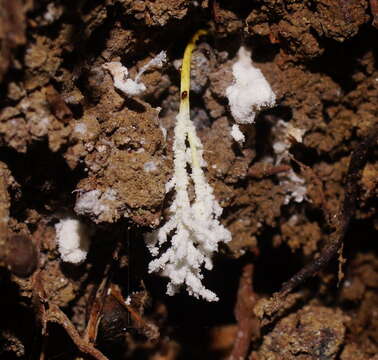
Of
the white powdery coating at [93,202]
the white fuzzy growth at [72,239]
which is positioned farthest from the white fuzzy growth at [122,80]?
the white fuzzy growth at [72,239]

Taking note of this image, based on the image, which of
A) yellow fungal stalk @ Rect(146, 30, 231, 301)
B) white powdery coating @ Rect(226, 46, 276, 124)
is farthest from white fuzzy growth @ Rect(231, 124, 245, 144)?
yellow fungal stalk @ Rect(146, 30, 231, 301)

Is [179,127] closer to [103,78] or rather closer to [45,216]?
[103,78]

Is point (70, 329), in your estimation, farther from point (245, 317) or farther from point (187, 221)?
point (245, 317)

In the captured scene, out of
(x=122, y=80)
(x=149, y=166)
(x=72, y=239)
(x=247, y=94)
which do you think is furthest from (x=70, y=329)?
(x=247, y=94)

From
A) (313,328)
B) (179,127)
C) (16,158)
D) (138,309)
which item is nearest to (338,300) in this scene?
(313,328)

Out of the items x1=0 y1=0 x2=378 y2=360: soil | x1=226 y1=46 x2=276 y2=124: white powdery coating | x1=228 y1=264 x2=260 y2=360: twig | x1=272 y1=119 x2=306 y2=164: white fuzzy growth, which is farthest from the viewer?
x1=228 y1=264 x2=260 y2=360: twig

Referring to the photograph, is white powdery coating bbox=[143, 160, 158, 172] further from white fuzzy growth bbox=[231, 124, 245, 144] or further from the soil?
white fuzzy growth bbox=[231, 124, 245, 144]
